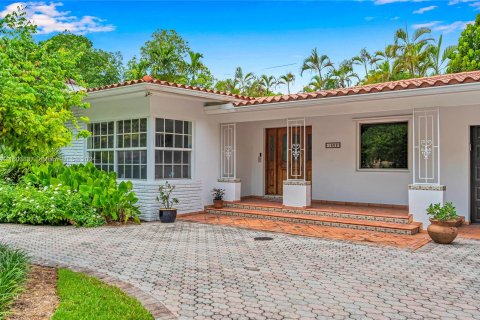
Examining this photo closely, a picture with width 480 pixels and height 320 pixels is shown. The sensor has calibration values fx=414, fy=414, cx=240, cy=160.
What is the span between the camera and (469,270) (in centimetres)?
582

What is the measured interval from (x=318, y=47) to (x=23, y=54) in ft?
77.8

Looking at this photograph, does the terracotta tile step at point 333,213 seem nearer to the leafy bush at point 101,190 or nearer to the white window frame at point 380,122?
the white window frame at point 380,122

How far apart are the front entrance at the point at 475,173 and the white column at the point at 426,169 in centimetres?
81

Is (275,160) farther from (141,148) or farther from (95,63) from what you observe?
(95,63)

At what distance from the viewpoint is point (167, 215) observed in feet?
33.1

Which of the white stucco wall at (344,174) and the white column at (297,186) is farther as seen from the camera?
the white stucco wall at (344,174)

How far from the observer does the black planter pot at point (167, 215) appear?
10078 mm

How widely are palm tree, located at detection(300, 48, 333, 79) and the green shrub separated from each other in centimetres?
2012

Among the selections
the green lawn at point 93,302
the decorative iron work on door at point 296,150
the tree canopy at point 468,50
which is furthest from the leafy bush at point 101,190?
the tree canopy at point 468,50

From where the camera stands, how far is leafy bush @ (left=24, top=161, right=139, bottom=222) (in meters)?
9.75

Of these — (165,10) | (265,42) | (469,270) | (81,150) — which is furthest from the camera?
(265,42)

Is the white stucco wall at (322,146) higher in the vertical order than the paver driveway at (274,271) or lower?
higher

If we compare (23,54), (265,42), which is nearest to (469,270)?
(23,54)

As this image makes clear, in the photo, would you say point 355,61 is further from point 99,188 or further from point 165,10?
point 99,188
